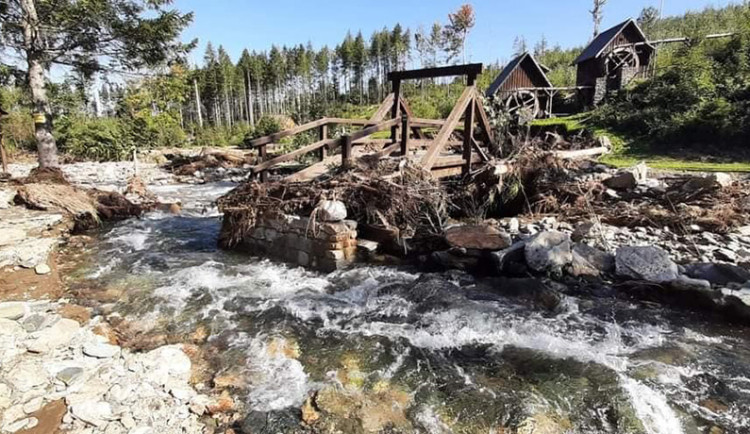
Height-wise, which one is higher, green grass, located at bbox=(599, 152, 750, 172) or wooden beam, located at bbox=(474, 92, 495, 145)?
wooden beam, located at bbox=(474, 92, 495, 145)

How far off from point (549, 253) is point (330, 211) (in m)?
2.53

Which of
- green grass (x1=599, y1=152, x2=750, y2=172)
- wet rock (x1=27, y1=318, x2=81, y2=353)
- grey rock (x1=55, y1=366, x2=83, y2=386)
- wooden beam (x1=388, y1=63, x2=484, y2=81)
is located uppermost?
wooden beam (x1=388, y1=63, x2=484, y2=81)

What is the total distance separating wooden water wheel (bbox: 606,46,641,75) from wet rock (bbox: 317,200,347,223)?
2320 centimetres

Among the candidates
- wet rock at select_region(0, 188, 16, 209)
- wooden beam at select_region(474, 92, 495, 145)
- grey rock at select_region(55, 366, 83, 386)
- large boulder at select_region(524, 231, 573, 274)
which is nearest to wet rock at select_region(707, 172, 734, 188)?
large boulder at select_region(524, 231, 573, 274)

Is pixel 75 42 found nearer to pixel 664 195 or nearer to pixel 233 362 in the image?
pixel 233 362

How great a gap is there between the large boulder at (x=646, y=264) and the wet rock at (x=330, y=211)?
3088 millimetres

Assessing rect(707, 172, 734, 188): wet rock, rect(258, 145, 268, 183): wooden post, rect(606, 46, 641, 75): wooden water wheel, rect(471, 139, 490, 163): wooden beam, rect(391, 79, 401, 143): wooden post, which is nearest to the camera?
rect(707, 172, 734, 188): wet rock

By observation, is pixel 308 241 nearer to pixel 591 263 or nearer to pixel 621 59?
pixel 591 263

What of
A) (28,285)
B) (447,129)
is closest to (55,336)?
(28,285)

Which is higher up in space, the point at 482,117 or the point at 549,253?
the point at 482,117

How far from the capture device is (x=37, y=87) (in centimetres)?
931

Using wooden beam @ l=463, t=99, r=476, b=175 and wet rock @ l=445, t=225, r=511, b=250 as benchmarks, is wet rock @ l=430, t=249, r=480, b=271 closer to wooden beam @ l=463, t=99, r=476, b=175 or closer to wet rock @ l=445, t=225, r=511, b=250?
wet rock @ l=445, t=225, r=511, b=250

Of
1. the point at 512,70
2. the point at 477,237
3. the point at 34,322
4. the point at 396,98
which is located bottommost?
the point at 34,322

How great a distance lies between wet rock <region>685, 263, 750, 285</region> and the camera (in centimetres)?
348
